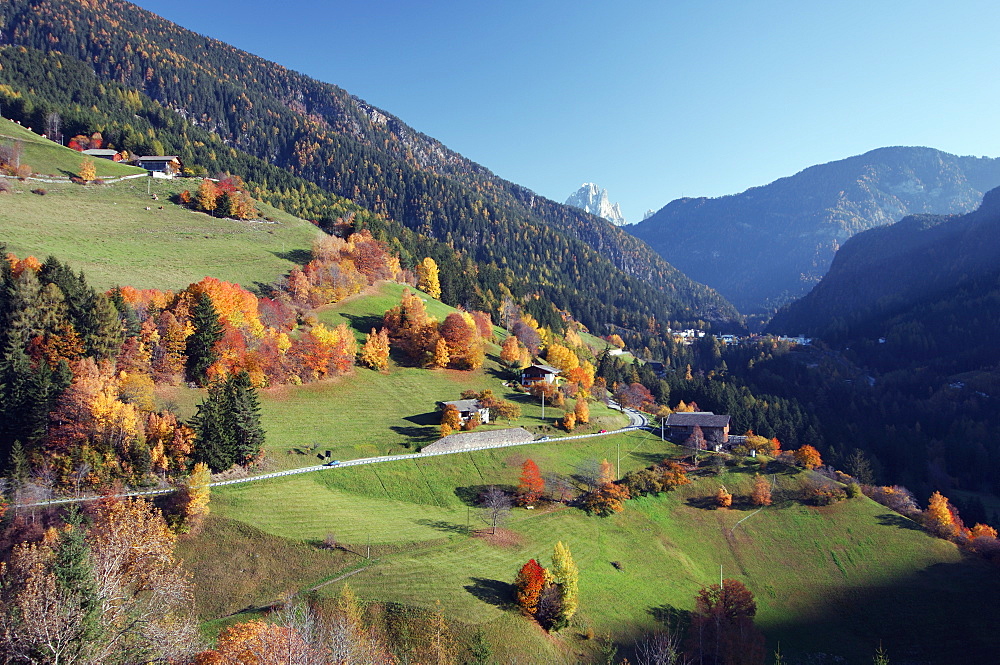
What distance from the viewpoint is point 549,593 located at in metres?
49.4

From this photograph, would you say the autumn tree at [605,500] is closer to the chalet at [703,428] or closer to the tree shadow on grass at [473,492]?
the tree shadow on grass at [473,492]

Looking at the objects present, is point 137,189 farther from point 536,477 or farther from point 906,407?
point 906,407

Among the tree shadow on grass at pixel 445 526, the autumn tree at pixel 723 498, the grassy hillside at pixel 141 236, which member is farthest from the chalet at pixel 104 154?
the autumn tree at pixel 723 498

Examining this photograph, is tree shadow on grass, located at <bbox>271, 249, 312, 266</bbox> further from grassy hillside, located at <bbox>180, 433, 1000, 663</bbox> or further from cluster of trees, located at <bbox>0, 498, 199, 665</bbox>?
cluster of trees, located at <bbox>0, 498, 199, 665</bbox>

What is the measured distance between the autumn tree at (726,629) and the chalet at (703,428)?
127ft

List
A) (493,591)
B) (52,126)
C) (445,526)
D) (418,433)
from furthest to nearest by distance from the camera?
(52,126) < (418,433) < (445,526) < (493,591)

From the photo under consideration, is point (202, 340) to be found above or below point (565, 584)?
above

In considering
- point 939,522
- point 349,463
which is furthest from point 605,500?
point 939,522

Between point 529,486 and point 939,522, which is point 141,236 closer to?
point 529,486

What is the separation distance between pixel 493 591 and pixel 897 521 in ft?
202

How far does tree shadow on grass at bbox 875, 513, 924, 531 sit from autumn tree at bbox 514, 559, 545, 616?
55.2m

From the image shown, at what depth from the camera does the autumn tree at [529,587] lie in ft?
160

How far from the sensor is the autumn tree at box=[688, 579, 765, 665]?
49906 mm

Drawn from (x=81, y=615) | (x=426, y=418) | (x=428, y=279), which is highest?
(x=428, y=279)
